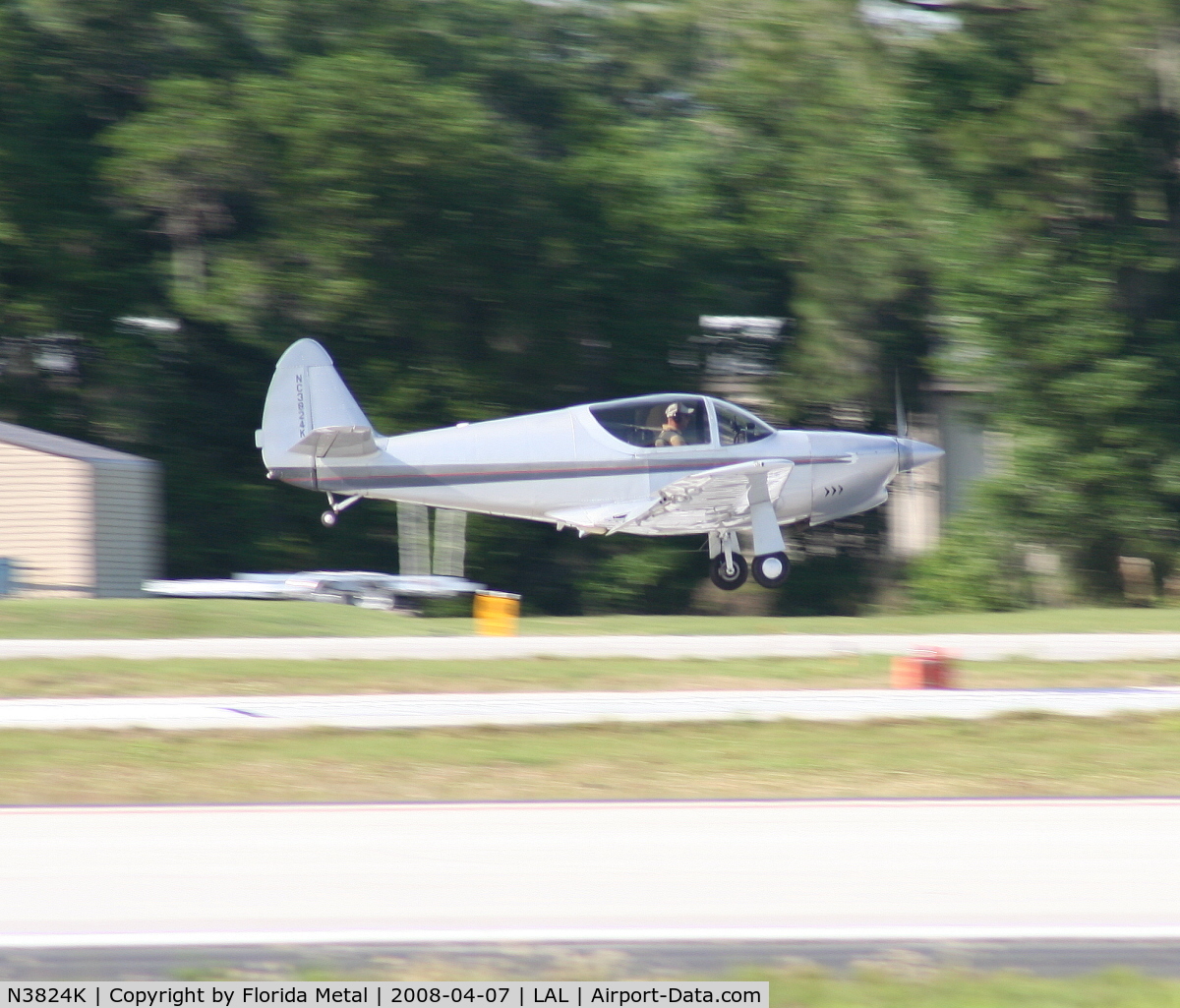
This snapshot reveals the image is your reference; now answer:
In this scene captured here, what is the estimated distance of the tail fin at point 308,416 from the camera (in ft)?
61.0

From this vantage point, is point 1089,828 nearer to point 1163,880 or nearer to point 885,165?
point 1163,880

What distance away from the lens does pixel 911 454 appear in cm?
2000

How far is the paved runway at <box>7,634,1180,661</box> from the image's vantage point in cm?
1337

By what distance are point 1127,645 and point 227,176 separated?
15.8 metres

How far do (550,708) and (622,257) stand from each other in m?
15.3

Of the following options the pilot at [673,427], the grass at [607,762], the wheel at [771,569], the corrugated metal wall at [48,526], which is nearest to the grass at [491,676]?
the grass at [607,762]

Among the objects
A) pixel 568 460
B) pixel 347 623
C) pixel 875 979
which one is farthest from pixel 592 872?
pixel 568 460

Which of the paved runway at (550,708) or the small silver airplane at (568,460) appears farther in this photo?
the small silver airplane at (568,460)

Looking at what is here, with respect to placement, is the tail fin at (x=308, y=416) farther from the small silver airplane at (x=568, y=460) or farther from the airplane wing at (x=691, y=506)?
the airplane wing at (x=691, y=506)

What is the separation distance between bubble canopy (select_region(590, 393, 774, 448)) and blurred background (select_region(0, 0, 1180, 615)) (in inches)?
168

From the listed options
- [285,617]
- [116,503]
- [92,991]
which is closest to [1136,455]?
[285,617]

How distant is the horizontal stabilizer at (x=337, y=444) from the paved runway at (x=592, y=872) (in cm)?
1158
